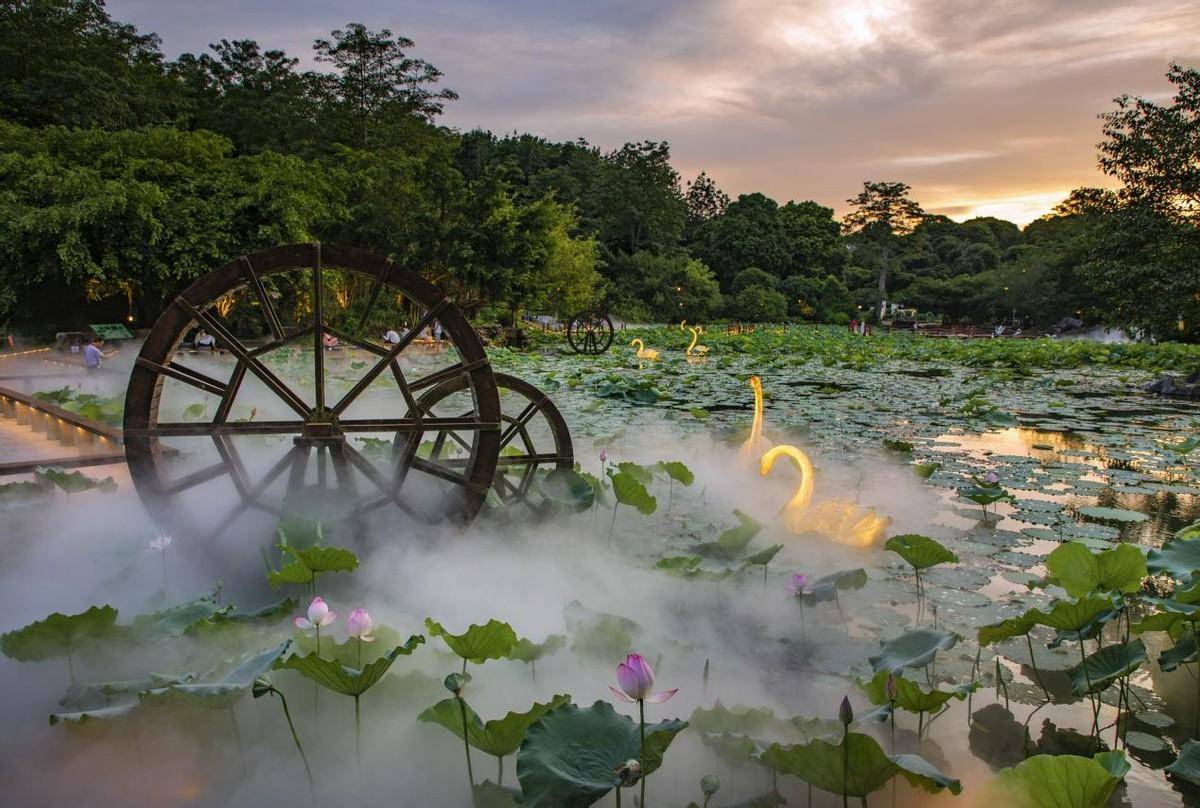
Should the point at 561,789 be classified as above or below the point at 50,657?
above

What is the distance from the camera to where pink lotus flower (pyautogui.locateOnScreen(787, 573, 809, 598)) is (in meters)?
2.33

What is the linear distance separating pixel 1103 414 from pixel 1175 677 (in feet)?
23.0

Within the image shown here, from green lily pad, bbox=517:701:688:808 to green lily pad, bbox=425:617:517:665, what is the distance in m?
0.32

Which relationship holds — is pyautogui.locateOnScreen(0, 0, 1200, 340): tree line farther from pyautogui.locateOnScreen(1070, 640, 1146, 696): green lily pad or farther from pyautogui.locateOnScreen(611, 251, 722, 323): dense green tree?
pyautogui.locateOnScreen(1070, 640, 1146, 696): green lily pad

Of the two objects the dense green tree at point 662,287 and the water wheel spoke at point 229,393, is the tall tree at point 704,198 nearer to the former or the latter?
the dense green tree at point 662,287

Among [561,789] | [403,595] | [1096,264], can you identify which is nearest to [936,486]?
[403,595]

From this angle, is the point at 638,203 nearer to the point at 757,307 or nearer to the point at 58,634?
the point at 757,307

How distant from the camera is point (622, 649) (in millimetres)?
2057

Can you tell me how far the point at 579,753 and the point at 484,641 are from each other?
45cm

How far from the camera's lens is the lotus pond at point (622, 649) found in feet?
4.96

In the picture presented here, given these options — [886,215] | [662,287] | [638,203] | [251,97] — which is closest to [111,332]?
[251,97]

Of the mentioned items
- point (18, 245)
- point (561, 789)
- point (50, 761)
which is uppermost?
point (18, 245)

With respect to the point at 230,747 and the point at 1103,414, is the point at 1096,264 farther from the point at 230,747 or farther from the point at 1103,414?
the point at 230,747

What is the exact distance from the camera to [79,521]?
3.06 metres
